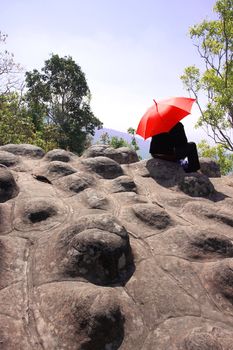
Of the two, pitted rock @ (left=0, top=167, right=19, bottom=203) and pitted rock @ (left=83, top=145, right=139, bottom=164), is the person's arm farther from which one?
pitted rock @ (left=0, top=167, right=19, bottom=203)

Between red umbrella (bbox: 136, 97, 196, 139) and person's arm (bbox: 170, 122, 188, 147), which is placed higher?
red umbrella (bbox: 136, 97, 196, 139)

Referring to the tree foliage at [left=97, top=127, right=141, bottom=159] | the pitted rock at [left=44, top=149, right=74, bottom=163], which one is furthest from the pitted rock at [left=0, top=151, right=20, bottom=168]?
the tree foliage at [left=97, top=127, right=141, bottom=159]

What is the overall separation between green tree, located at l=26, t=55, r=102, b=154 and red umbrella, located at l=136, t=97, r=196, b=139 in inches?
954

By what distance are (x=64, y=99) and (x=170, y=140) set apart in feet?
93.3

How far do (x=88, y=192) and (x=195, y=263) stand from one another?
180 cm

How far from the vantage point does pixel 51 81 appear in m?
32.3

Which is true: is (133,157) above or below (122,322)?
above

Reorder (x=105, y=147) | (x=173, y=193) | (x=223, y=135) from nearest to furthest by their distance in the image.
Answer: (x=173, y=193)
(x=105, y=147)
(x=223, y=135)

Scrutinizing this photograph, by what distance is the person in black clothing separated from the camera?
6.40m

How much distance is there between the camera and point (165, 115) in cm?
629

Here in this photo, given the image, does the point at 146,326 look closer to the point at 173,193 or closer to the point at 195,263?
the point at 195,263

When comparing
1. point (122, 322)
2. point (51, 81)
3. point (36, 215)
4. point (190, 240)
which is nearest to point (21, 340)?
point (122, 322)

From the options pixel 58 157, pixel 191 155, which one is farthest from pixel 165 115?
pixel 58 157

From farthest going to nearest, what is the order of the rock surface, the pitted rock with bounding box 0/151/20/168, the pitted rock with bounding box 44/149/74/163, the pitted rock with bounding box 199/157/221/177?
the pitted rock with bounding box 199/157/221/177, the pitted rock with bounding box 44/149/74/163, the pitted rock with bounding box 0/151/20/168, the rock surface
